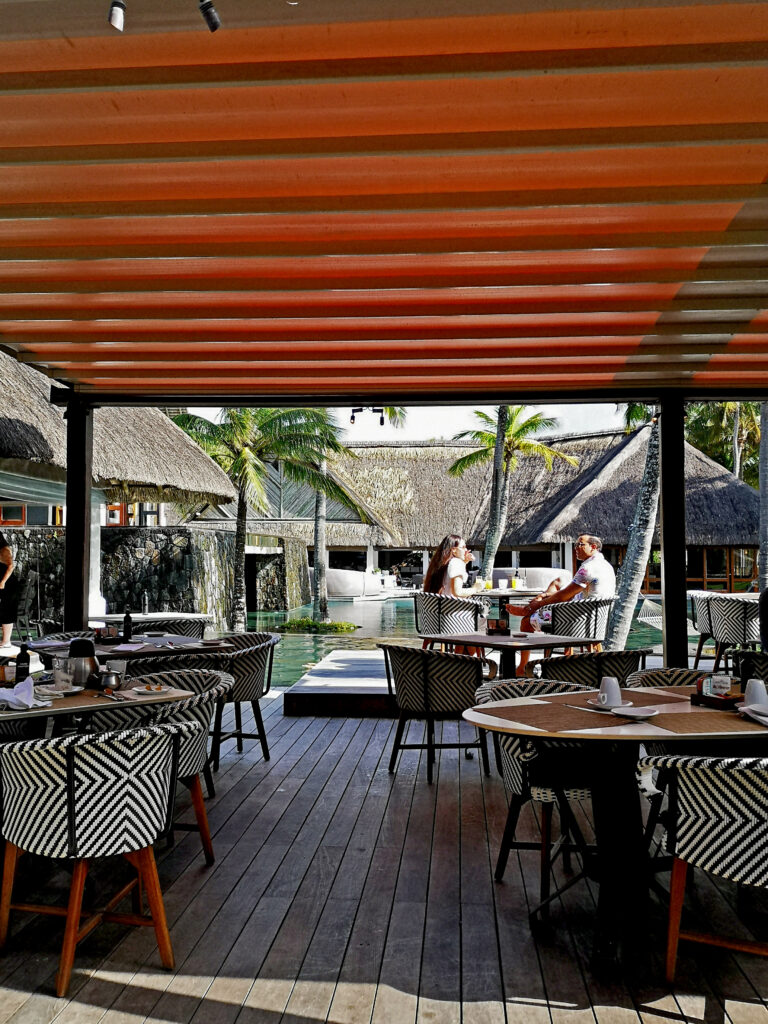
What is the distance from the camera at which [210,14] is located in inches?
80.7

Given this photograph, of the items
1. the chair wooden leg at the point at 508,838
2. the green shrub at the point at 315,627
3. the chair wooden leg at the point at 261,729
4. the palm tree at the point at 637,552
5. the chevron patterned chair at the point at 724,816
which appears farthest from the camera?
the green shrub at the point at 315,627

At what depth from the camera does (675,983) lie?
8.70 feet

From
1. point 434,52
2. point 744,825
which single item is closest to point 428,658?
point 744,825

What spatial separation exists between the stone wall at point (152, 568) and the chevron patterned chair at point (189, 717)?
40.8 feet

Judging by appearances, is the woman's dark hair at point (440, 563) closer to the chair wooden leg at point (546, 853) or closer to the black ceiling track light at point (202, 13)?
the chair wooden leg at point (546, 853)

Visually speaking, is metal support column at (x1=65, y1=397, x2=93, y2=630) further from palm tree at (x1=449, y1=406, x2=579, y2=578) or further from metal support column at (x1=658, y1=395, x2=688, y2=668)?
palm tree at (x1=449, y1=406, x2=579, y2=578)

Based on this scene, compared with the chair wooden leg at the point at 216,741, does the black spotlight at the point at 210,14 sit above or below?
above

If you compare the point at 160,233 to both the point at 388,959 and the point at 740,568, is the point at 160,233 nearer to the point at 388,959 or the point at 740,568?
the point at 388,959

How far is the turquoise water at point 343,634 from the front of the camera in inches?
467

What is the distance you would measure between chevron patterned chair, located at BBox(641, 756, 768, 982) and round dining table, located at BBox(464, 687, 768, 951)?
17cm

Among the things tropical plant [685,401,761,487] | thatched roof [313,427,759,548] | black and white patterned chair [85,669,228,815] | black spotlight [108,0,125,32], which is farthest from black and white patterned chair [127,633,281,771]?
tropical plant [685,401,761,487]

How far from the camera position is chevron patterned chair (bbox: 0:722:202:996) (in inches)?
104

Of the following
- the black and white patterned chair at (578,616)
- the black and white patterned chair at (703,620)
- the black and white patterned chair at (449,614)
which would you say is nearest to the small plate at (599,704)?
the black and white patterned chair at (578,616)

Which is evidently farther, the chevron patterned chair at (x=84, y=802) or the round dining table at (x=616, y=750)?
the round dining table at (x=616, y=750)
